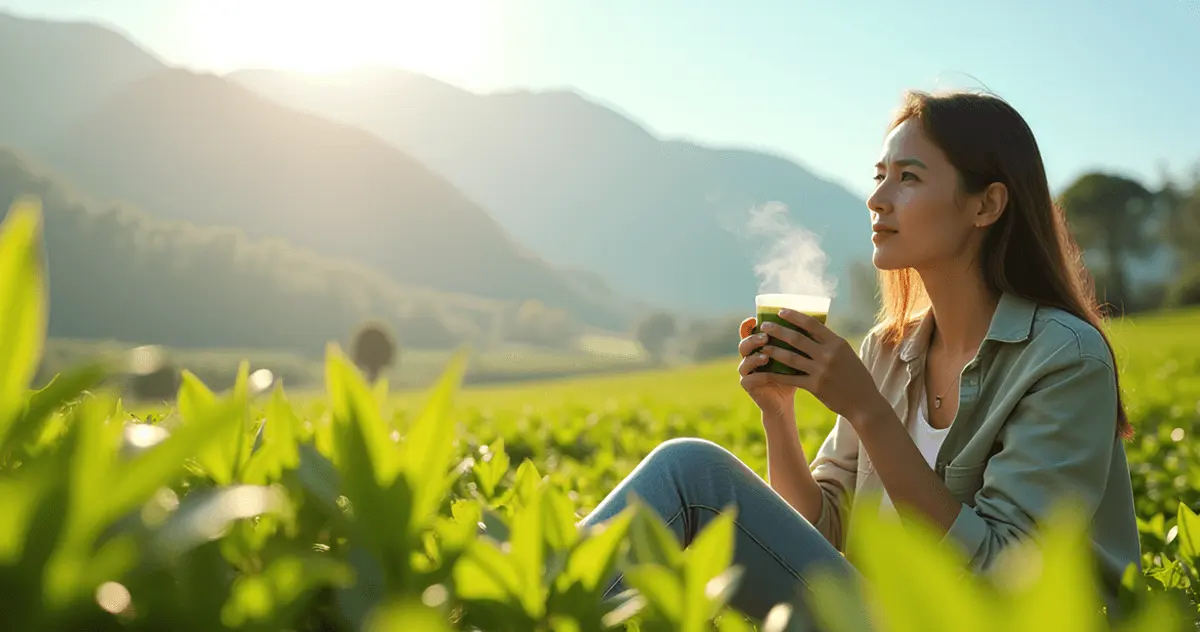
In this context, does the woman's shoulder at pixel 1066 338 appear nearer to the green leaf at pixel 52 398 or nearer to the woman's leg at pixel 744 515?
the woman's leg at pixel 744 515

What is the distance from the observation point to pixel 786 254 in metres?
4.48

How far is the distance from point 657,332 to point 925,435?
12363 centimetres

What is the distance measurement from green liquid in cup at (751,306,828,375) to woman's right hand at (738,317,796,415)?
0.02 m

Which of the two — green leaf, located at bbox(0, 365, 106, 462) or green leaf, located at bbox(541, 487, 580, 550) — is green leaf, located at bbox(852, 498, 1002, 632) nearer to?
green leaf, located at bbox(541, 487, 580, 550)

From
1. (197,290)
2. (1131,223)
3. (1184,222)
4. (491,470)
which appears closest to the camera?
(491,470)

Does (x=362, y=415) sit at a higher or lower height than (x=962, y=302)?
higher

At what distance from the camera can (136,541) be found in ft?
2.09

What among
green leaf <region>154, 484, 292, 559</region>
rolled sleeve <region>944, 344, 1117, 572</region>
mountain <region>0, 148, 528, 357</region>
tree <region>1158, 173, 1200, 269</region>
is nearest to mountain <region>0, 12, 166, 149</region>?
mountain <region>0, 148, 528, 357</region>

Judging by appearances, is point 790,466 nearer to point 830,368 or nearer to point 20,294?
point 830,368

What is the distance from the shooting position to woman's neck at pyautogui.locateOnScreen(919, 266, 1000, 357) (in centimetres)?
296

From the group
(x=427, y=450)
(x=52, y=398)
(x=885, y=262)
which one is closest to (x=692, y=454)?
(x=885, y=262)

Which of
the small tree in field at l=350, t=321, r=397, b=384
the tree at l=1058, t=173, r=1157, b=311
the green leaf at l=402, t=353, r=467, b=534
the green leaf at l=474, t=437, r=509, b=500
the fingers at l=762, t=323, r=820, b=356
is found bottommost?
the small tree in field at l=350, t=321, r=397, b=384

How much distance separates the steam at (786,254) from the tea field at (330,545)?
3.42 m

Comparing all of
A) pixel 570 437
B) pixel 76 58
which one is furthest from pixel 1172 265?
pixel 76 58
